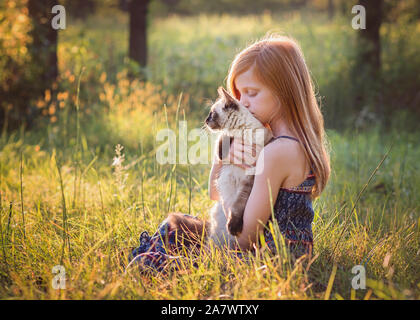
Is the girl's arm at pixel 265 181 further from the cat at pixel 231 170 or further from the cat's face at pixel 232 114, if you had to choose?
the cat's face at pixel 232 114

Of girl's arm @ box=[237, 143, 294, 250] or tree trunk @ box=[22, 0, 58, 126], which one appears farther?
tree trunk @ box=[22, 0, 58, 126]

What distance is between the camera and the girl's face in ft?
6.98

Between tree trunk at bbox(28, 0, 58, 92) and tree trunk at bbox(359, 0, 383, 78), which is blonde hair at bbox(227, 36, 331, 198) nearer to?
tree trunk at bbox(28, 0, 58, 92)

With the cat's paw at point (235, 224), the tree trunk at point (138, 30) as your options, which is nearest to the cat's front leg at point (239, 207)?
the cat's paw at point (235, 224)

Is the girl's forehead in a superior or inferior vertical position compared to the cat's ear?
superior

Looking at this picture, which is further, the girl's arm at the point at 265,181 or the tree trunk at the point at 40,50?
the tree trunk at the point at 40,50

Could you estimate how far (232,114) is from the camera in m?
2.09

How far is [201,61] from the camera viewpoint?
33.1ft

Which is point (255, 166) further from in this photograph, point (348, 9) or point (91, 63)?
point (348, 9)

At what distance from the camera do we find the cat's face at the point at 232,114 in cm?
207

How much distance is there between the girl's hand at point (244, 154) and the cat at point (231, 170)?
23 mm

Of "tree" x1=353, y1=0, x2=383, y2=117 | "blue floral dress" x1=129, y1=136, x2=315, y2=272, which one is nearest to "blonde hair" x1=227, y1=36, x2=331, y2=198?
"blue floral dress" x1=129, y1=136, x2=315, y2=272

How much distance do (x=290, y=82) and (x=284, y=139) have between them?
1.08 ft

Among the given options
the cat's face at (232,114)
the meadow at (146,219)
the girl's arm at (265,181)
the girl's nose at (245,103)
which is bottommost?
the meadow at (146,219)
